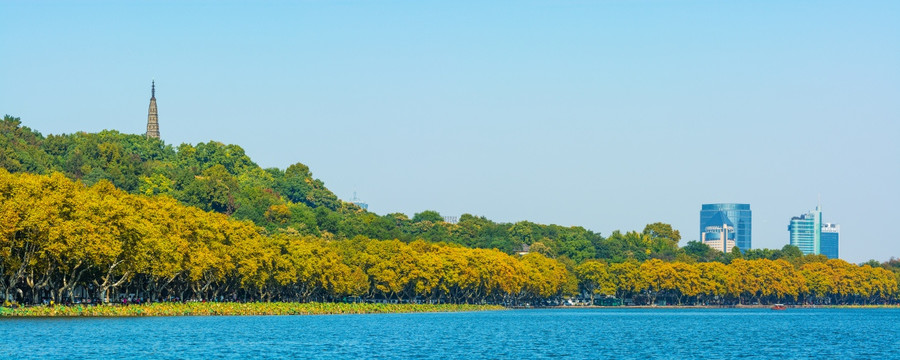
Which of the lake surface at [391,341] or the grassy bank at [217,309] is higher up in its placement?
the grassy bank at [217,309]

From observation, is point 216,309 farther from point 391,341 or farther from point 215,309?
point 391,341

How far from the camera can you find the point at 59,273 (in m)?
103

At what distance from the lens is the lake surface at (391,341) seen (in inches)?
2614

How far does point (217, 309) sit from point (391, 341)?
42.1 metres

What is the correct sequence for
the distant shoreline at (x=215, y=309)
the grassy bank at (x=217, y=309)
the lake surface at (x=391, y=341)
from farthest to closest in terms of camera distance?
the grassy bank at (x=217, y=309)
the distant shoreline at (x=215, y=309)
the lake surface at (x=391, y=341)

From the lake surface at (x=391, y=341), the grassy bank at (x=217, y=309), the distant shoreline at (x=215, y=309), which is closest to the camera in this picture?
the lake surface at (x=391, y=341)

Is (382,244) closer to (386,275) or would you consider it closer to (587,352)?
(386,275)

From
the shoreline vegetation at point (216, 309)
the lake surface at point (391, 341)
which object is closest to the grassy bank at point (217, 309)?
the shoreline vegetation at point (216, 309)

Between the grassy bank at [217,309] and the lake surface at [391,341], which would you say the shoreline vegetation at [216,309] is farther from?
the lake surface at [391,341]

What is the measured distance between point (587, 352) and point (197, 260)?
4806 centimetres

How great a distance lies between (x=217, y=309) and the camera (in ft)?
390

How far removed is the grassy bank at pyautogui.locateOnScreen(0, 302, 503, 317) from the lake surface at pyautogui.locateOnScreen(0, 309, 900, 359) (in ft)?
14.9

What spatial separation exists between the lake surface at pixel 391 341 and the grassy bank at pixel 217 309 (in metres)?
4.53

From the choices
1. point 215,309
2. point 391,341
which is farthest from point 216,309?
point 391,341
